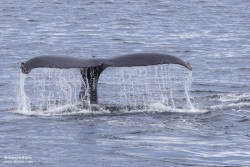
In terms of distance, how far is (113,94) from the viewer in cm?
1883

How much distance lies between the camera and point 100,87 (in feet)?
65.5

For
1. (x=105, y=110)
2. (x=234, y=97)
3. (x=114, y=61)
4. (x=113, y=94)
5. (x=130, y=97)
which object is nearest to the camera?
(x=114, y=61)

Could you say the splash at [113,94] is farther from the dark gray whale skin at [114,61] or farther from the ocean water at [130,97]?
the dark gray whale skin at [114,61]

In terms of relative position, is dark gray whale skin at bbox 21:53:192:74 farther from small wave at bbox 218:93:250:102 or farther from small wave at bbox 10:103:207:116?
small wave at bbox 218:93:250:102

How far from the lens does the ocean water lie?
1242 centimetres

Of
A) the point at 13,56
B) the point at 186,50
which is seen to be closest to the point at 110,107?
the point at 13,56

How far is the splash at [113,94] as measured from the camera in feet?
50.3

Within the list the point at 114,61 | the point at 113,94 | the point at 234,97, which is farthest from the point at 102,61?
the point at 113,94

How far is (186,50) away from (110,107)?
42.0 ft

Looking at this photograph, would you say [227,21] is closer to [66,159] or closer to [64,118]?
[64,118]

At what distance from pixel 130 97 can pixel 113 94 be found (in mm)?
677

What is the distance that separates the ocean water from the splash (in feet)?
0.10

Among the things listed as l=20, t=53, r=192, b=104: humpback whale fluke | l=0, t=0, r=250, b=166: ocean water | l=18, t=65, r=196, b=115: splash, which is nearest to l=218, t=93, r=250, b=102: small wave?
l=0, t=0, r=250, b=166: ocean water

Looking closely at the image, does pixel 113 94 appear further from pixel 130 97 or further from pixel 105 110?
pixel 105 110
